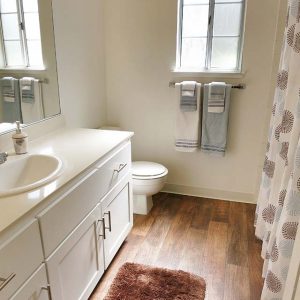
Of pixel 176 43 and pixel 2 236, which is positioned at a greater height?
pixel 176 43

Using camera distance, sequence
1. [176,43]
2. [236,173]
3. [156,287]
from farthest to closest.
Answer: [236,173] < [176,43] < [156,287]

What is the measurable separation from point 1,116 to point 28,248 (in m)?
0.86

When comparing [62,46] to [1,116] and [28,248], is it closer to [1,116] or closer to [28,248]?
[1,116]

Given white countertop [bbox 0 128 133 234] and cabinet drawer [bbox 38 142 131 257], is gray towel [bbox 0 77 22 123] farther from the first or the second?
cabinet drawer [bbox 38 142 131 257]

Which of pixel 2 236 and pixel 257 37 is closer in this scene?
pixel 2 236

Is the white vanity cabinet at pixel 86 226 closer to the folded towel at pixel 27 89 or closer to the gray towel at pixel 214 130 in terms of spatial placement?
the folded towel at pixel 27 89

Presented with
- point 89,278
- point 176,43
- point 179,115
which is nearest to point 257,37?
point 176,43

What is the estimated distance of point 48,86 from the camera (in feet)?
6.10

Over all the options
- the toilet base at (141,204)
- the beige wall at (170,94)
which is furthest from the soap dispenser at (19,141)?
the beige wall at (170,94)

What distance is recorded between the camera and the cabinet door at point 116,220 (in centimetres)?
166

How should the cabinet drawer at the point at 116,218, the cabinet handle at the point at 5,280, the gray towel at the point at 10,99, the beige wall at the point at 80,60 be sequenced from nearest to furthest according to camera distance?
1. the cabinet handle at the point at 5,280
2. the gray towel at the point at 10,99
3. the cabinet drawer at the point at 116,218
4. the beige wall at the point at 80,60

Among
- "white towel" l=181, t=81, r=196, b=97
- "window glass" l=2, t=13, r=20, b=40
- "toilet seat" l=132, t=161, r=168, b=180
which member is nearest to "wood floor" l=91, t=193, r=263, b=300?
"toilet seat" l=132, t=161, r=168, b=180

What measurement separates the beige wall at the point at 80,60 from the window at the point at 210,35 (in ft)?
2.40

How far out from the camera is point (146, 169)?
2.43 metres
